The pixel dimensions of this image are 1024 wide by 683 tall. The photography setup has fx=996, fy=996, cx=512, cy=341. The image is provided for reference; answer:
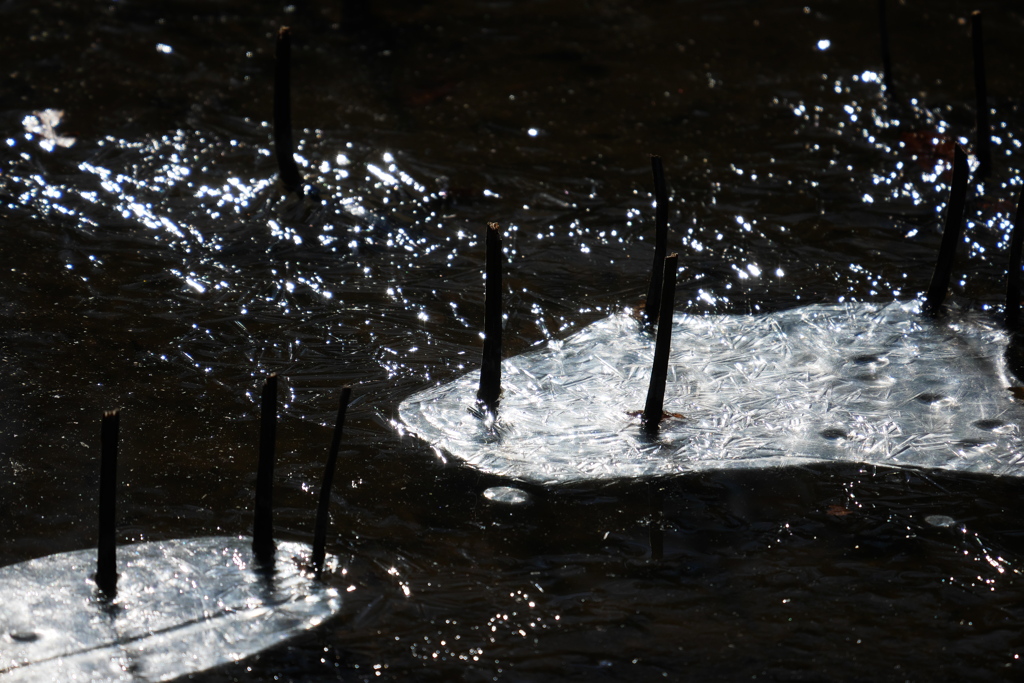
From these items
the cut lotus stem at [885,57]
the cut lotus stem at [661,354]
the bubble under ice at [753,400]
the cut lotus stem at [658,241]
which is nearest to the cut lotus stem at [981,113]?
the cut lotus stem at [885,57]

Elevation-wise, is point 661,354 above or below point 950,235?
below

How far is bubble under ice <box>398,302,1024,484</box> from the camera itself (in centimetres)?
482

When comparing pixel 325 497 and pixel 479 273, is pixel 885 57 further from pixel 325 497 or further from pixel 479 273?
pixel 325 497

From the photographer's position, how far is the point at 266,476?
373cm

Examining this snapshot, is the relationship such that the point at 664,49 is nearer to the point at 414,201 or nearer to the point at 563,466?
the point at 414,201

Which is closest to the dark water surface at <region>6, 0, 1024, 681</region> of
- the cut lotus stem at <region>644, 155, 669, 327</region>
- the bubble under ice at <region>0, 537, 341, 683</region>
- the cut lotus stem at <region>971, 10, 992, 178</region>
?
the bubble under ice at <region>0, 537, 341, 683</region>

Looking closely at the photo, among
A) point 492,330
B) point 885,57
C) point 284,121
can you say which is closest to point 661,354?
point 492,330

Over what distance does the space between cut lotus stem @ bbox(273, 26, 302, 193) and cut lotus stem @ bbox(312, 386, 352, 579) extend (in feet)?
11.8

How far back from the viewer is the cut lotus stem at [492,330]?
4.56 metres

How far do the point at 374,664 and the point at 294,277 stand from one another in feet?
10.3

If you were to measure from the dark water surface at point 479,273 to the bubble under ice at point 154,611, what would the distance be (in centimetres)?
12

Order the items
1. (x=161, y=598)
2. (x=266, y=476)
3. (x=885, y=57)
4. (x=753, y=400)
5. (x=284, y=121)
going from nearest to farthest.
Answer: (x=266, y=476), (x=161, y=598), (x=753, y=400), (x=284, y=121), (x=885, y=57)

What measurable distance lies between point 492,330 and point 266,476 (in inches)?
59.2

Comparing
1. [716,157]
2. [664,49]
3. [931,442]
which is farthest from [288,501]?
[664,49]
